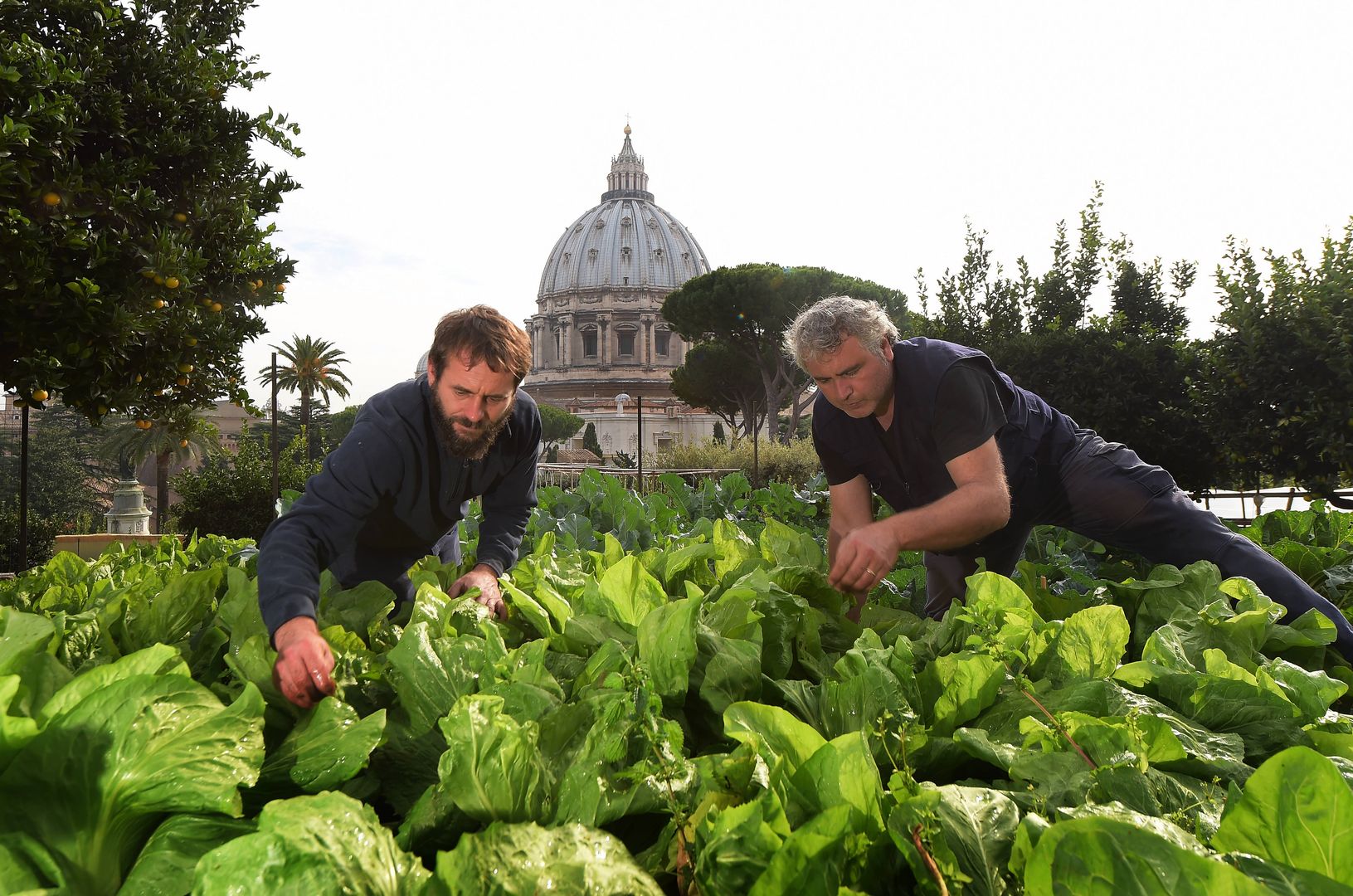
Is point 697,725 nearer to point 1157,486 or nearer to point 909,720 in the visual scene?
point 909,720

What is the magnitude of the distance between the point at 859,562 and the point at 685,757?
103 cm

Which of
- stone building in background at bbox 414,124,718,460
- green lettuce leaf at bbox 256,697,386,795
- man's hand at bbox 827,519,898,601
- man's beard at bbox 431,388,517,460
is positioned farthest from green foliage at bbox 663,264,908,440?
green lettuce leaf at bbox 256,697,386,795

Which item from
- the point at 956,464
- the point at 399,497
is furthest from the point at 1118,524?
the point at 399,497

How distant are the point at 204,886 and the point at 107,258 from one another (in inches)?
218

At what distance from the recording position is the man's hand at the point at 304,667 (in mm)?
1010

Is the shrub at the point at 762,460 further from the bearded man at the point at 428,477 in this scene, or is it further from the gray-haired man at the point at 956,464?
the bearded man at the point at 428,477

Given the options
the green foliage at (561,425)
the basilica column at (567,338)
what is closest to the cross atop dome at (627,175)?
Result: the basilica column at (567,338)

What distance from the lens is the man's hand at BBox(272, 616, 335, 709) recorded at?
3.31ft

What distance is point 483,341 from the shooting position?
2170 millimetres

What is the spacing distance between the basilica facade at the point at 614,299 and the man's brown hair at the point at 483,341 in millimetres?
67851

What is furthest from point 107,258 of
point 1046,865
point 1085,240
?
point 1085,240

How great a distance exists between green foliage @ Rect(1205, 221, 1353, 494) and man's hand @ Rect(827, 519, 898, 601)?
9493 mm

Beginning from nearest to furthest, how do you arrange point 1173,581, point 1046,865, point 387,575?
point 1046,865, point 1173,581, point 387,575

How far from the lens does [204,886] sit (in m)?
0.58
